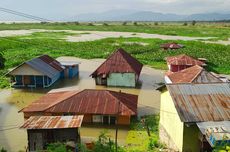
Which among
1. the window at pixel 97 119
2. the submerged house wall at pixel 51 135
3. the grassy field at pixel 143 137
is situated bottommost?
the grassy field at pixel 143 137

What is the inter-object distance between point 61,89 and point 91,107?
15.4ft

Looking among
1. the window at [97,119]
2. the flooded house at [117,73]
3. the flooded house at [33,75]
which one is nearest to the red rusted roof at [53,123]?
the window at [97,119]

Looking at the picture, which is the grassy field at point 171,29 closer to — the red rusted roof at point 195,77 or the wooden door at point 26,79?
the wooden door at point 26,79

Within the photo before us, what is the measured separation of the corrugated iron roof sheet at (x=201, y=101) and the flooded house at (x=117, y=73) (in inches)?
554

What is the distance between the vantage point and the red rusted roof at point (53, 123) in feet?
47.3

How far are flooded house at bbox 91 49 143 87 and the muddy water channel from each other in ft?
2.65

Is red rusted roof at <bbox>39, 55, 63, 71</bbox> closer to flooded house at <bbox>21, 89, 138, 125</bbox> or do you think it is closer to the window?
flooded house at <bbox>21, 89, 138, 125</bbox>

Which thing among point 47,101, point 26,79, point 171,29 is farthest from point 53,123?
point 171,29

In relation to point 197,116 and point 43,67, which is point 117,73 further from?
point 197,116

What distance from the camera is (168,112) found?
15.8 m

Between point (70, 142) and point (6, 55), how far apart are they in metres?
35.1

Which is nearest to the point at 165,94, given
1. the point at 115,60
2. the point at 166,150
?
the point at 166,150

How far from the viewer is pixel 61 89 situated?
77.5 feet

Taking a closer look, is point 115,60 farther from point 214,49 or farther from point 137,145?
point 214,49
